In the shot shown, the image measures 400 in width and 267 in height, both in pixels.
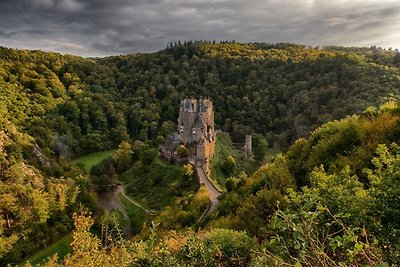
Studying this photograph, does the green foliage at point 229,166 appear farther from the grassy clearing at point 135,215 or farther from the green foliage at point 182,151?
the grassy clearing at point 135,215

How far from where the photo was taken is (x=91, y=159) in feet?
191

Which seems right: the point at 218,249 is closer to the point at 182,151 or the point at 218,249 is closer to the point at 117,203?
the point at 182,151

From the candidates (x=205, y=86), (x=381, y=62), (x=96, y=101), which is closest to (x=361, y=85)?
(x=381, y=62)

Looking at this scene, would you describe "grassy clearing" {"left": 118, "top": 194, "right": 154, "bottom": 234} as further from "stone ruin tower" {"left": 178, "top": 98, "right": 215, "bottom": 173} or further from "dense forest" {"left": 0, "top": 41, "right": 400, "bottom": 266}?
"stone ruin tower" {"left": 178, "top": 98, "right": 215, "bottom": 173}

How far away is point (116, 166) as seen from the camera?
53188mm

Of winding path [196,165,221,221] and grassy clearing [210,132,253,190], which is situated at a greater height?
winding path [196,165,221,221]

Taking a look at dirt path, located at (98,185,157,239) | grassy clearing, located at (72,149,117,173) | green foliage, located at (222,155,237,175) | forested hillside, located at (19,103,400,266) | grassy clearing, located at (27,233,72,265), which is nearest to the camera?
forested hillside, located at (19,103,400,266)

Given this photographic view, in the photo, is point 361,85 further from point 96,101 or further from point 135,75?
point 135,75

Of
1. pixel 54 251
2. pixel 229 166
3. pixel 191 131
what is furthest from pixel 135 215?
pixel 191 131

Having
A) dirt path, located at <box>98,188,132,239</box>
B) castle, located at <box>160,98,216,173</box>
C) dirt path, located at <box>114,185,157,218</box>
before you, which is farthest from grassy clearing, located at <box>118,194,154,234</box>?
castle, located at <box>160,98,216,173</box>

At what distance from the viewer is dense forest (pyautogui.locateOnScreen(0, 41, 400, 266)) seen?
6039 millimetres

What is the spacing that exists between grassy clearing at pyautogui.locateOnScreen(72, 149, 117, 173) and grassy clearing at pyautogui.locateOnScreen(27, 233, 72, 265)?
19397 millimetres

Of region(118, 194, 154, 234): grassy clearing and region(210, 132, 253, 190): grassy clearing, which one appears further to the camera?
region(210, 132, 253, 190): grassy clearing

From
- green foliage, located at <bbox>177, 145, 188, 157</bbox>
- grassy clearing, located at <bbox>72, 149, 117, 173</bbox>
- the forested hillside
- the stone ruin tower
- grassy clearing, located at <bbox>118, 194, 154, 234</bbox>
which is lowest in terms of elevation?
grassy clearing, located at <bbox>118, 194, 154, 234</bbox>
